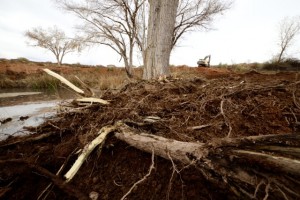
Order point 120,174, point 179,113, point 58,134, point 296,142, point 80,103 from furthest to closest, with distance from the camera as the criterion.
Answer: point 80,103 < point 58,134 < point 179,113 < point 120,174 < point 296,142

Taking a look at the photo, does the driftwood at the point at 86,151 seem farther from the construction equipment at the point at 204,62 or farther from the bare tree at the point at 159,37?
the construction equipment at the point at 204,62

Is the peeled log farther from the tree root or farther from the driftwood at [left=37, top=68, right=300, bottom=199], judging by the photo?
the tree root

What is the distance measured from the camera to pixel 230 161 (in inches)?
29.6

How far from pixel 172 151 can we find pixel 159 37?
2.51 m

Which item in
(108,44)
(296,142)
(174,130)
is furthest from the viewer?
(108,44)

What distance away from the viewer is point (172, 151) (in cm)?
98

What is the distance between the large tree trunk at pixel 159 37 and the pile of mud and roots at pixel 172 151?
1177 millimetres

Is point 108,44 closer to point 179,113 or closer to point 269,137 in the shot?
point 179,113

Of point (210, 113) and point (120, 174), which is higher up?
point (210, 113)

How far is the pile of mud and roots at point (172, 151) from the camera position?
72 cm

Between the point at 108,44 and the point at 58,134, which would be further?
the point at 108,44

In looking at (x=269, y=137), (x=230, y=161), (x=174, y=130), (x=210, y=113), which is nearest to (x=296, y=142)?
(x=269, y=137)

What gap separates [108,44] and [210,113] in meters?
11.5

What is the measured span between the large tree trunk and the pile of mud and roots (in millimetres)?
1177
